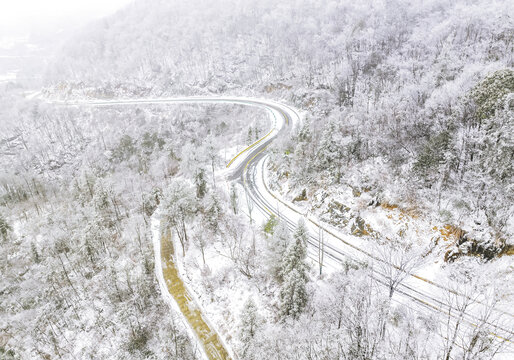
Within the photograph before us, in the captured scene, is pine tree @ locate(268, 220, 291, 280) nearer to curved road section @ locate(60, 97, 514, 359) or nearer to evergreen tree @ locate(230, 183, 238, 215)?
curved road section @ locate(60, 97, 514, 359)

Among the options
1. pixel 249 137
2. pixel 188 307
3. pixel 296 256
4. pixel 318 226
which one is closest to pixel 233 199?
pixel 318 226

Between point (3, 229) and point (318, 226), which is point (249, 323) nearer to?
point (318, 226)

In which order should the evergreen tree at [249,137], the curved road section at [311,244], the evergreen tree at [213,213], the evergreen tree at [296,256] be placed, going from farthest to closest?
the evergreen tree at [249,137], the evergreen tree at [213,213], the evergreen tree at [296,256], the curved road section at [311,244]

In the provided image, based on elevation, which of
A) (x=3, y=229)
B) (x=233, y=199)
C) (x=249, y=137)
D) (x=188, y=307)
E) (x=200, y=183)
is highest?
(x=200, y=183)

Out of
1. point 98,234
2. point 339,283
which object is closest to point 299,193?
point 339,283

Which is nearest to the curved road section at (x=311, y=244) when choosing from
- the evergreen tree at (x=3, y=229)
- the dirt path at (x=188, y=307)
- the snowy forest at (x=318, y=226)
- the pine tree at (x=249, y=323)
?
the dirt path at (x=188, y=307)

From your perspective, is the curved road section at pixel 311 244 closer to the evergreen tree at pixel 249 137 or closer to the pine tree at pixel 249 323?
the evergreen tree at pixel 249 137

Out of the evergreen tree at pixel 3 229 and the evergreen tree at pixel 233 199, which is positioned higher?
the evergreen tree at pixel 233 199

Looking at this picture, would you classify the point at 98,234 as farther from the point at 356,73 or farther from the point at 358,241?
the point at 356,73
